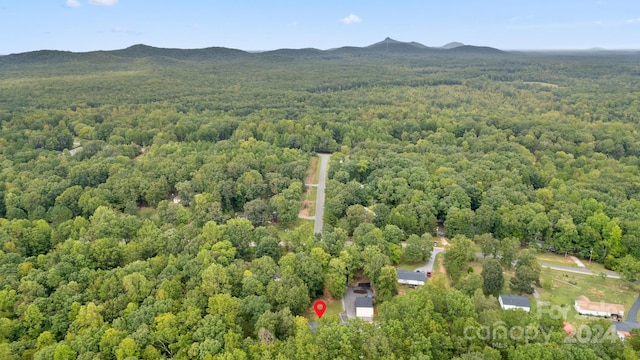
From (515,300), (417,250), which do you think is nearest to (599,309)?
(515,300)

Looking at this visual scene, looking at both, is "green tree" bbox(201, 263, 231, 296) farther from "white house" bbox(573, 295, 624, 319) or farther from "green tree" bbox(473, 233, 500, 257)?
"white house" bbox(573, 295, 624, 319)

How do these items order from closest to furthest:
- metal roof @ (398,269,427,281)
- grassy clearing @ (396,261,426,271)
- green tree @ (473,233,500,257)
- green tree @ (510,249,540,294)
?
green tree @ (510,249,540,294), metal roof @ (398,269,427,281), green tree @ (473,233,500,257), grassy clearing @ (396,261,426,271)

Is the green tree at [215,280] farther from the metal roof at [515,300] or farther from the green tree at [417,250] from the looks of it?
the metal roof at [515,300]

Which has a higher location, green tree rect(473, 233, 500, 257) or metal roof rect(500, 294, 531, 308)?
green tree rect(473, 233, 500, 257)

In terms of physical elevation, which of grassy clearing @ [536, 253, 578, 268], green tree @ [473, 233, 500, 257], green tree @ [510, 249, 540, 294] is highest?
green tree @ [473, 233, 500, 257]

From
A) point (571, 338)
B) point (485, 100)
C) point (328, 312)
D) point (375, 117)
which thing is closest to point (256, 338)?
point (328, 312)

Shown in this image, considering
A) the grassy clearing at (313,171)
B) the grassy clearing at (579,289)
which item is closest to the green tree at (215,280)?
the grassy clearing at (579,289)

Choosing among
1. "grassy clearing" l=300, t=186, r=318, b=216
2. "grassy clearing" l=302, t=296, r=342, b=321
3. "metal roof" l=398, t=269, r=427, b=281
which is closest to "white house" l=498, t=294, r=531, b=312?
"metal roof" l=398, t=269, r=427, b=281
